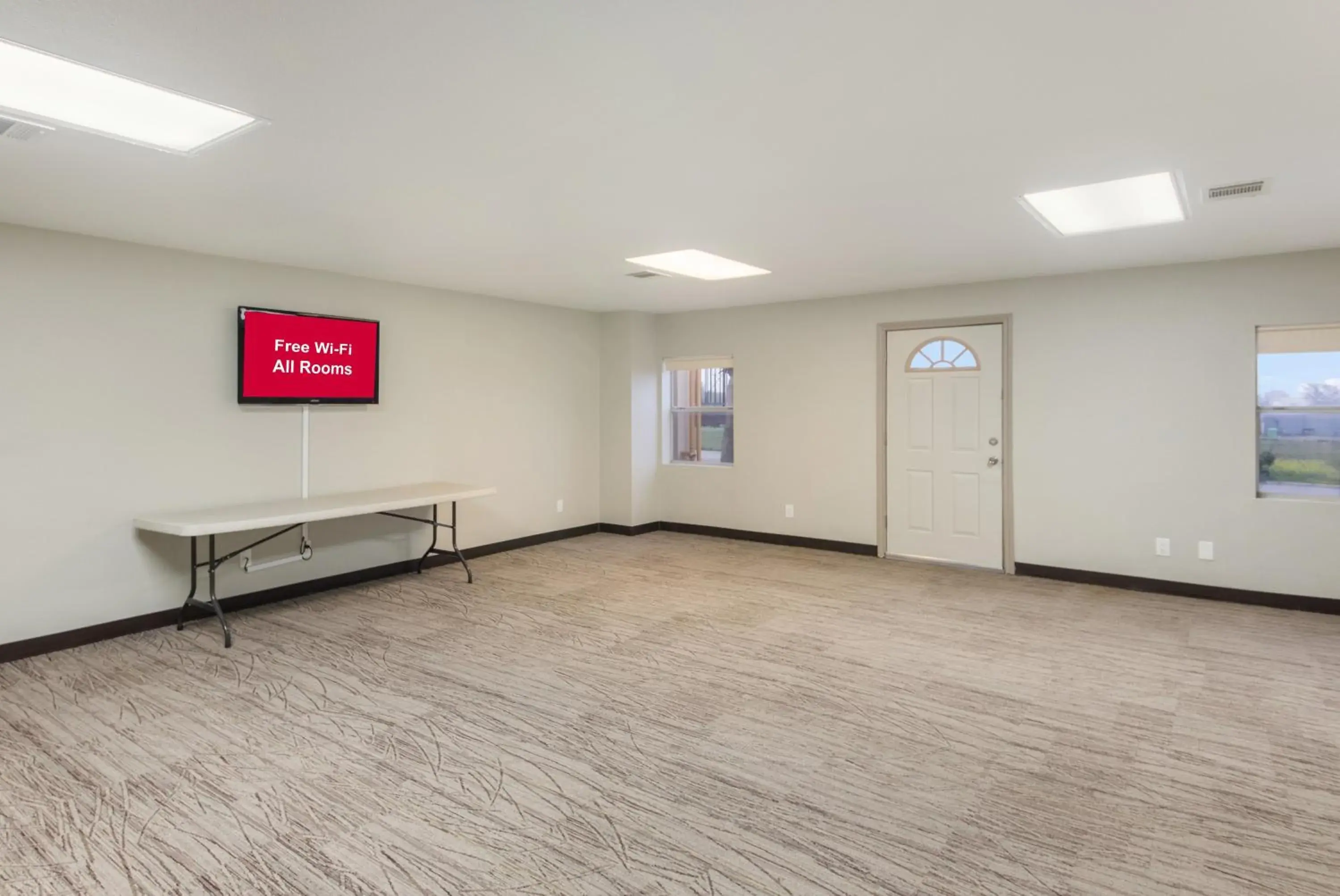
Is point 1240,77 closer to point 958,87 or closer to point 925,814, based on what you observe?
point 958,87

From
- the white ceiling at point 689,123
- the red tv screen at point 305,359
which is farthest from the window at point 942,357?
the red tv screen at point 305,359

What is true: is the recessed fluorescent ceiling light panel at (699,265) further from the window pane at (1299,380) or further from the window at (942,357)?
the window pane at (1299,380)

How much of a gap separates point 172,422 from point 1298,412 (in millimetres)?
7167

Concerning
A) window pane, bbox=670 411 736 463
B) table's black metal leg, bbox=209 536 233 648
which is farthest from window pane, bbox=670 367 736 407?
table's black metal leg, bbox=209 536 233 648

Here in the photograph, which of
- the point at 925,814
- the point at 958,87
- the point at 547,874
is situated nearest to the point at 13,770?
the point at 547,874

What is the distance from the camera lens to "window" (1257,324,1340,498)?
4578 mm

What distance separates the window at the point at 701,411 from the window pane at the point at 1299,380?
412 centimetres

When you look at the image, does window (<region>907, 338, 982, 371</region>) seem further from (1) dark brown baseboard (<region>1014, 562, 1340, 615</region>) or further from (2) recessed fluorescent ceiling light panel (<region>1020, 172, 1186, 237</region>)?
(2) recessed fluorescent ceiling light panel (<region>1020, 172, 1186, 237</region>)

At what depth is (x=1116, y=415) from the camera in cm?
520

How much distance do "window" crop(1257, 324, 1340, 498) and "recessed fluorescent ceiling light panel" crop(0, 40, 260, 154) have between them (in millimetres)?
5901

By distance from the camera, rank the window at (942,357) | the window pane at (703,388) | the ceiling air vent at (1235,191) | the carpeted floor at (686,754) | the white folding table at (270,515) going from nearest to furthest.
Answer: the carpeted floor at (686,754), the ceiling air vent at (1235,191), the white folding table at (270,515), the window at (942,357), the window pane at (703,388)

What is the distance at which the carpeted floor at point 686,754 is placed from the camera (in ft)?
6.86

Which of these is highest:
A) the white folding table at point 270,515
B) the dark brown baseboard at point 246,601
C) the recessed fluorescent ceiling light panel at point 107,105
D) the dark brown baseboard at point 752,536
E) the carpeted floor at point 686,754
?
the recessed fluorescent ceiling light panel at point 107,105

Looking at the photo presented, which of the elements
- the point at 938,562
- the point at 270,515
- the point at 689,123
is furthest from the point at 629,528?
the point at 689,123
